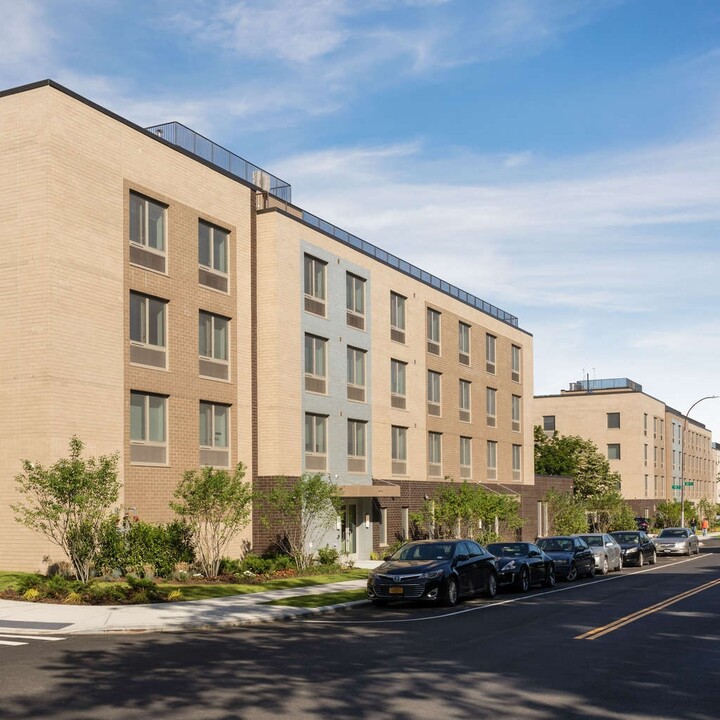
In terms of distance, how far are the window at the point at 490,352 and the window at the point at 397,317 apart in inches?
457

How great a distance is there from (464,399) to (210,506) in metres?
26.7

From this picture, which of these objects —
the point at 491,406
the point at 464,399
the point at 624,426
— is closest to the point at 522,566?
the point at 464,399

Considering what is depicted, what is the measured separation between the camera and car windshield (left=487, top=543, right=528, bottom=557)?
2859 centimetres

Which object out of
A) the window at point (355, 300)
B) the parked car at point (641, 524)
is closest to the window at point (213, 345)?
the window at point (355, 300)

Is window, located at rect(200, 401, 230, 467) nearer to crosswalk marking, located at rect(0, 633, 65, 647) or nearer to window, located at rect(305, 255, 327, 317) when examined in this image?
window, located at rect(305, 255, 327, 317)

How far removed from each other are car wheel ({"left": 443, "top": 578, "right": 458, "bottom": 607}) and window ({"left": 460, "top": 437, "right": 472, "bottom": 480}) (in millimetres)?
30091

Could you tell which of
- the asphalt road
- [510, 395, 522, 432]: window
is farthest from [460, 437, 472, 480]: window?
the asphalt road

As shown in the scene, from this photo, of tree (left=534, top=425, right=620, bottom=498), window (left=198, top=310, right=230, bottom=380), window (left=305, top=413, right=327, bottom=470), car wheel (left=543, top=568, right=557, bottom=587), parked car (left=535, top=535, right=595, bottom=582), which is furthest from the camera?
tree (left=534, top=425, right=620, bottom=498)

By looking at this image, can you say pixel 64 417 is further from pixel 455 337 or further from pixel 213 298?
pixel 455 337

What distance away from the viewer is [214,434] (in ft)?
109

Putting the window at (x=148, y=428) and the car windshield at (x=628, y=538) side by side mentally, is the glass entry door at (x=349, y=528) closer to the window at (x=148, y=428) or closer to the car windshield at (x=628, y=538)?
the car windshield at (x=628, y=538)

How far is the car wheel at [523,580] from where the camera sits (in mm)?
27344

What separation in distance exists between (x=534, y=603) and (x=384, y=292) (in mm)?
22837

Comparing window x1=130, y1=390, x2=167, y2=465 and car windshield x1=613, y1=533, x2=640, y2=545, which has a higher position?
window x1=130, y1=390, x2=167, y2=465
